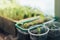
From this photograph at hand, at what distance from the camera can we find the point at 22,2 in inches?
85.0

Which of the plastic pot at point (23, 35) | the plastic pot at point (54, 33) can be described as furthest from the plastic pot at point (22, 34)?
the plastic pot at point (54, 33)

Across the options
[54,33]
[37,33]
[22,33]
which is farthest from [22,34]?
[54,33]

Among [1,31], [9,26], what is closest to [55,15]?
[9,26]

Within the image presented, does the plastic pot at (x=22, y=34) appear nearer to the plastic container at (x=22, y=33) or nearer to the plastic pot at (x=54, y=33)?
the plastic container at (x=22, y=33)

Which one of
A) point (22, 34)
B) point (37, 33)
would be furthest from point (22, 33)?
point (37, 33)

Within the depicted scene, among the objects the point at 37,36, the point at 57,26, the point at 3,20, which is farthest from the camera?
the point at 3,20

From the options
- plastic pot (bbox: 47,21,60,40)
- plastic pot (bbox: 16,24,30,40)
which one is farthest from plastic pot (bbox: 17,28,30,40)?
plastic pot (bbox: 47,21,60,40)

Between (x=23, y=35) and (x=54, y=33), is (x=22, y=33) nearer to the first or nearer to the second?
(x=23, y=35)

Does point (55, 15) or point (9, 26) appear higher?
point (55, 15)

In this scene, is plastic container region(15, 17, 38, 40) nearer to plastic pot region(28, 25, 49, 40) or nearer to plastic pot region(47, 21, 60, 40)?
plastic pot region(28, 25, 49, 40)

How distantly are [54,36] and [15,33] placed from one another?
0.52m

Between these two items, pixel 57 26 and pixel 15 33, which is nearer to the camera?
pixel 57 26

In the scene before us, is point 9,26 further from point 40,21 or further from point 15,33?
point 40,21

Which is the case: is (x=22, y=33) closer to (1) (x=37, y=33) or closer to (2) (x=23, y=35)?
(2) (x=23, y=35)
